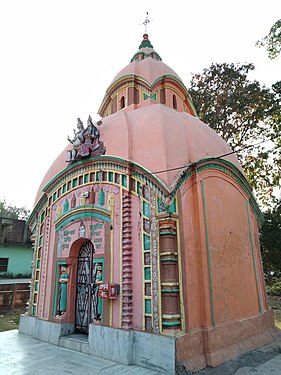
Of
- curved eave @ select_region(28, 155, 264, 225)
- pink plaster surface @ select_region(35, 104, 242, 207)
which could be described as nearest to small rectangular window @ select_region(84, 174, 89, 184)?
curved eave @ select_region(28, 155, 264, 225)

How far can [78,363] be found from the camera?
5.54m

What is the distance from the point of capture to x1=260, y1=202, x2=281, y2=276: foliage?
14.8 metres

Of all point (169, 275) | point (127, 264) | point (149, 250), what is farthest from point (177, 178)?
point (127, 264)

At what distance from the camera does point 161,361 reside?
508 centimetres

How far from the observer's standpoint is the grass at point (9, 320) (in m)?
9.30

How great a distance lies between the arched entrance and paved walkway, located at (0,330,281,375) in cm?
71

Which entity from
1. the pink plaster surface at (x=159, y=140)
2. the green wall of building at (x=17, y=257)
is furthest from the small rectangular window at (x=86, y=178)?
the green wall of building at (x=17, y=257)

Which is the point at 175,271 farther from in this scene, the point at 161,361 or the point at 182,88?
the point at 182,88

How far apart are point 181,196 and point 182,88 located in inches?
243

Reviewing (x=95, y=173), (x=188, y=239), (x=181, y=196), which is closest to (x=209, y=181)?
(x=181, y=196)

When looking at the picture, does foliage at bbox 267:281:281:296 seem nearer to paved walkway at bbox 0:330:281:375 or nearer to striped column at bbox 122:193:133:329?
paved walkway at bbox 0:330:281:375

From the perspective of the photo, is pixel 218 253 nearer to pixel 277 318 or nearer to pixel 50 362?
pixel 50 362

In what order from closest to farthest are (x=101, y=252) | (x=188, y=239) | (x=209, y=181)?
1. (x=188, y=239)
2. (x=101, y=252)
3. (x=209, y=181)

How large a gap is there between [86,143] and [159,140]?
2.12m
